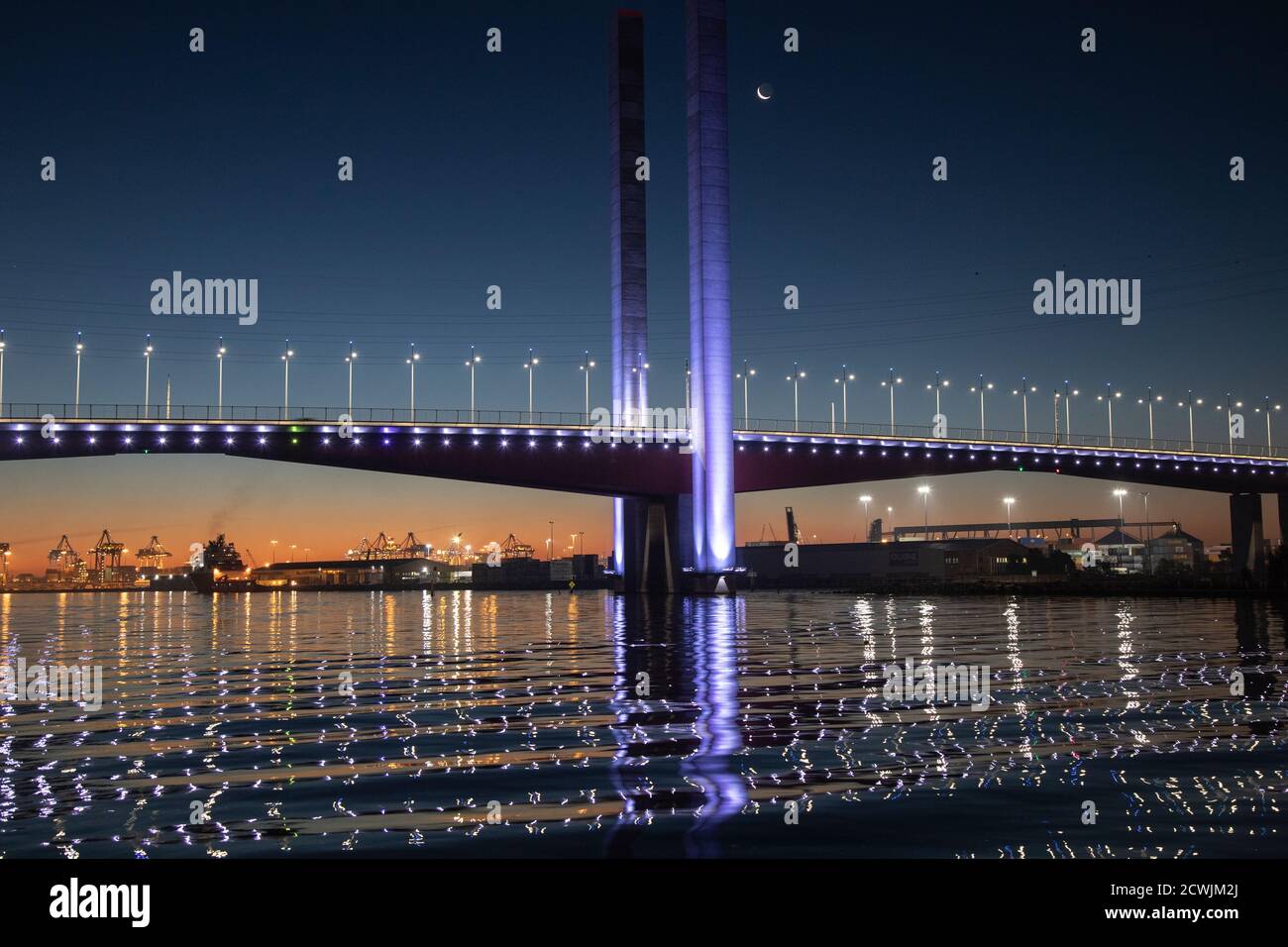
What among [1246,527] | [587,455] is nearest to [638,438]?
[587,455]

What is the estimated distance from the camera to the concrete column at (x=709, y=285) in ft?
300

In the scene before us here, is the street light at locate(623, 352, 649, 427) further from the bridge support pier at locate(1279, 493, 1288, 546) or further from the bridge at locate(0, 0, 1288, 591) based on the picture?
the bridge support pier at locate(1279, 493, 1288, 546)

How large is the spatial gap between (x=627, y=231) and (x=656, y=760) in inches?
3713

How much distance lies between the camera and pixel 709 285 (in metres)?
91.1

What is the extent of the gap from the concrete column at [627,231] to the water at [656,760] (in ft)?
242

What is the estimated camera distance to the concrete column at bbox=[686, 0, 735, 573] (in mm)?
91375

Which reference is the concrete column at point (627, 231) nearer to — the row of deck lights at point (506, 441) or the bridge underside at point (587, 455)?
the bridge underside at point (587, 455)

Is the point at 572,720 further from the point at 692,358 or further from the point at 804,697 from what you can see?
the point at 692,358

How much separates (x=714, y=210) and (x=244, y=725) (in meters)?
78.1

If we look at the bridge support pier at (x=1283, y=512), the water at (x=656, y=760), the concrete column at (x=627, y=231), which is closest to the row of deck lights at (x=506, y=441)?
the concrete column at (x=627, y=231)

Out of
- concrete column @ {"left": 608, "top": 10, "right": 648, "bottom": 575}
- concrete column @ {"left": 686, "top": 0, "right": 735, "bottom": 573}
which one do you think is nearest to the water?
concrete column @ {"left": 686, "top": 0, "right": 735, "bottom": 573}

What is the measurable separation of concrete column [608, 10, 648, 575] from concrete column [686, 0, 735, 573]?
10.8 meters
